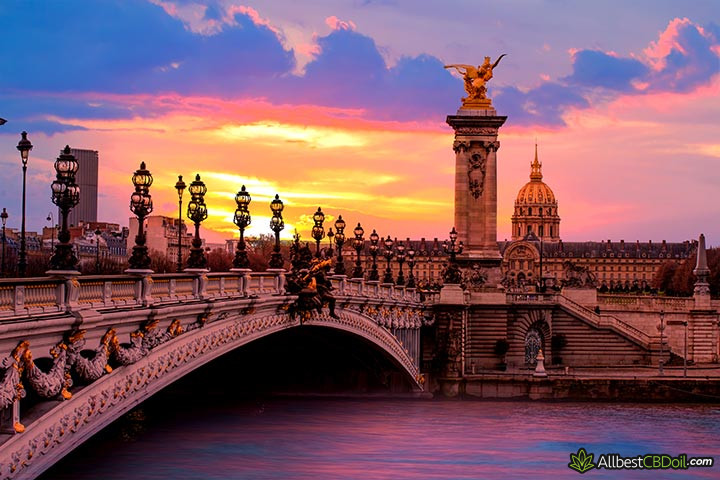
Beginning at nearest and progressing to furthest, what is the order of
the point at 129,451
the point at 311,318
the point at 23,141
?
the point at 23,141, the point at 311,318, the point at 129,451

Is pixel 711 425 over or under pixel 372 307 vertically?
under

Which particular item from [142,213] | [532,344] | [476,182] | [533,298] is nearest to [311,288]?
[142,213]

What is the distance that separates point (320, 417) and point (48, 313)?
3395cm

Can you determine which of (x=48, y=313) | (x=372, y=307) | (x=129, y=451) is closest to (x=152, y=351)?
(x=48, y=313)

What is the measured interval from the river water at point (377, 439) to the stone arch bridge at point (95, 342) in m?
7.85

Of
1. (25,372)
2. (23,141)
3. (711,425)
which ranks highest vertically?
(23,141)

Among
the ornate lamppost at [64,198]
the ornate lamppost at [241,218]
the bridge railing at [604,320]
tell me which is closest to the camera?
the ornate lamppost at [64,198]

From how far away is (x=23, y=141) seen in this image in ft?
97.6

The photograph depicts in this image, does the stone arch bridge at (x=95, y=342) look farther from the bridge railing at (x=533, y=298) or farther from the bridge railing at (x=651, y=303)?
the bridge railing at (x=651, y=303)

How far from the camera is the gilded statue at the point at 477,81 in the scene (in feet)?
279

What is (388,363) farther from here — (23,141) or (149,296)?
(149,296)

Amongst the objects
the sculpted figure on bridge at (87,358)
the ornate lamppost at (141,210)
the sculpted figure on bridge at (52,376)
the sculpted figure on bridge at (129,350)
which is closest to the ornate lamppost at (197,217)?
the ornate lamppost at (141,210)

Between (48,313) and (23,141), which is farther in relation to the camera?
(23,141)

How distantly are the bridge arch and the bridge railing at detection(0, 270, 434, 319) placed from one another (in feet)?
2.19
